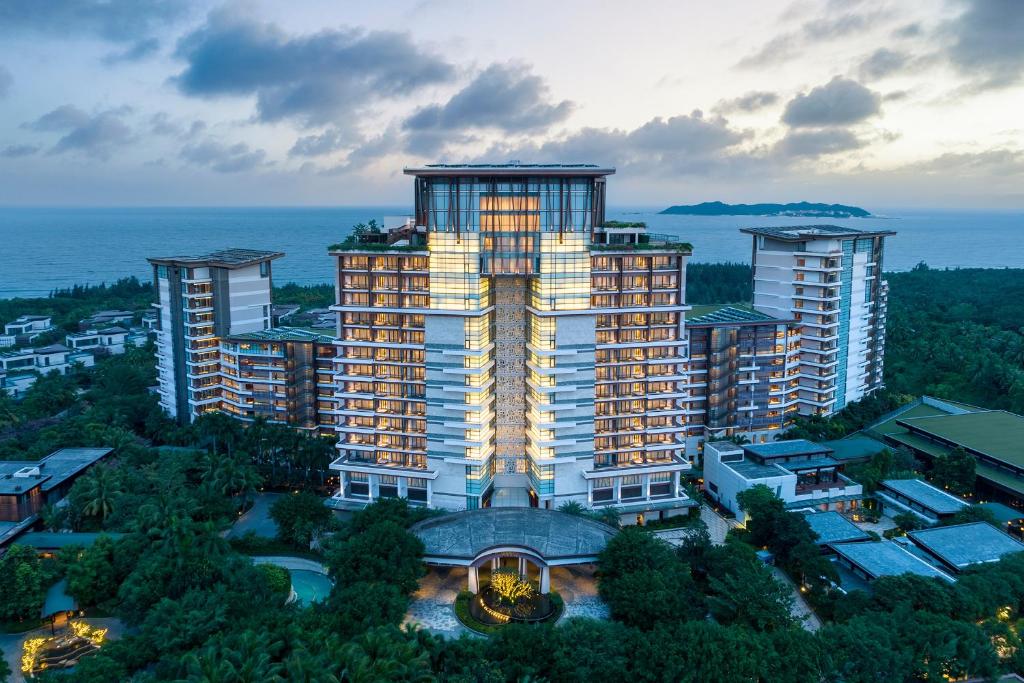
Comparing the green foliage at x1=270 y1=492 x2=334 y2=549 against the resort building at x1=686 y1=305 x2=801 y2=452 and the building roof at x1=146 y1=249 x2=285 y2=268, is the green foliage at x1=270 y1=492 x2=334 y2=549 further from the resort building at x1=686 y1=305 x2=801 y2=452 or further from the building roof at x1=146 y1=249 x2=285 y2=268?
the resort building at x1=686 y1=305 x2=801 y2=452

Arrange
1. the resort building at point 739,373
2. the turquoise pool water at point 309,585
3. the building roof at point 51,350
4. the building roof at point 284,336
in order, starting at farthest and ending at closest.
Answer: the building roof at point 51,350, the resort building at point 739,373, the building roof at point 284,336, the turquoise pool water at point 309,585

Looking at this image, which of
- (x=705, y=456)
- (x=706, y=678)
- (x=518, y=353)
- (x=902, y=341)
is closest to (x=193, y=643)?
(x=706, y=678)

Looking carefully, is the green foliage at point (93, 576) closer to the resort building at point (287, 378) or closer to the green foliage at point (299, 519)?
the green foliage at point (299, 519)

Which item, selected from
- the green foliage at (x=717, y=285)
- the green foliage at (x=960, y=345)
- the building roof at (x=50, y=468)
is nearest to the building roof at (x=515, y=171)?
the building roof at (x=50, y=468)

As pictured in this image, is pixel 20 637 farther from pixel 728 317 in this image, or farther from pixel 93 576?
pixel 728 317

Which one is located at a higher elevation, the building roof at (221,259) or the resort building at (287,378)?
the building roof at (221,259)

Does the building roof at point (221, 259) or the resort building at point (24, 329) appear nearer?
the building roof at point (221, 259)

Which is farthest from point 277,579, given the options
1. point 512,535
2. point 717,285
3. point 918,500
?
point 717,285

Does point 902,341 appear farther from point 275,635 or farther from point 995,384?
point 275,635
